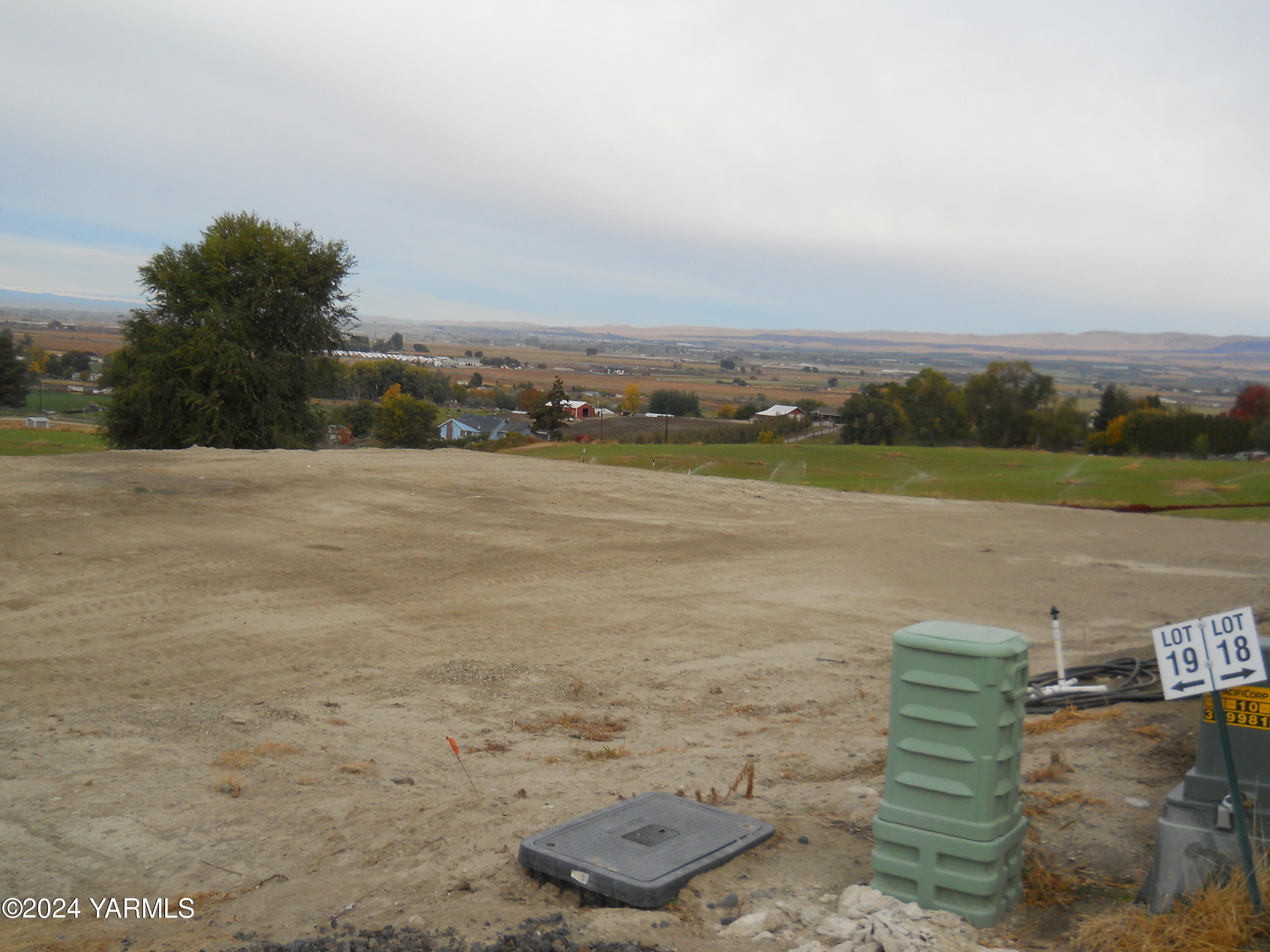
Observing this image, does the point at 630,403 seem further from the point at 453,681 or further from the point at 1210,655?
the point at 1210,655

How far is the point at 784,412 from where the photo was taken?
68562 millimetres

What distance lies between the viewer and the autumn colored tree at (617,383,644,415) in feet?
266

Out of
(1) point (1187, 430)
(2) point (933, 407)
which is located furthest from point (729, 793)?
(2) point (933, 407)

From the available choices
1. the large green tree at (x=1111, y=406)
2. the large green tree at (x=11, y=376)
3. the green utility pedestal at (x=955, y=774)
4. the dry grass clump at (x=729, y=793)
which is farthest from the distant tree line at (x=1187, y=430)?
the large green tree at (x=11, y=376)

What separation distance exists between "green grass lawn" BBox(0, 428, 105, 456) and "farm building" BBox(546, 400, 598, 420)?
92.0ft

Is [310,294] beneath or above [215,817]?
above

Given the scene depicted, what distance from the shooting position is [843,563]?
16.4 m

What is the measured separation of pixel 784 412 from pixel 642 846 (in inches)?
2565

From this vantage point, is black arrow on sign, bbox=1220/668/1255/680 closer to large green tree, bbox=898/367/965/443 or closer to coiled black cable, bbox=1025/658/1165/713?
coiled black cable, bbox=1025/658/1165/713

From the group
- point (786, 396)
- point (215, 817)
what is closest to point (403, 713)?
point (215, 817)

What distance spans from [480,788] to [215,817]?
5.27 ft

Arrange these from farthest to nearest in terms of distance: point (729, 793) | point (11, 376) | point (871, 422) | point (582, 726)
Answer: point (11, 376), point (871, 422), point (582, 726), point (729, 793)

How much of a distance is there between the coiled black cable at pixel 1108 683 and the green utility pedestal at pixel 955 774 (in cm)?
353

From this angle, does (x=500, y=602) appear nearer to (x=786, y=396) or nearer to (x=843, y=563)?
(x=843, y=563)
